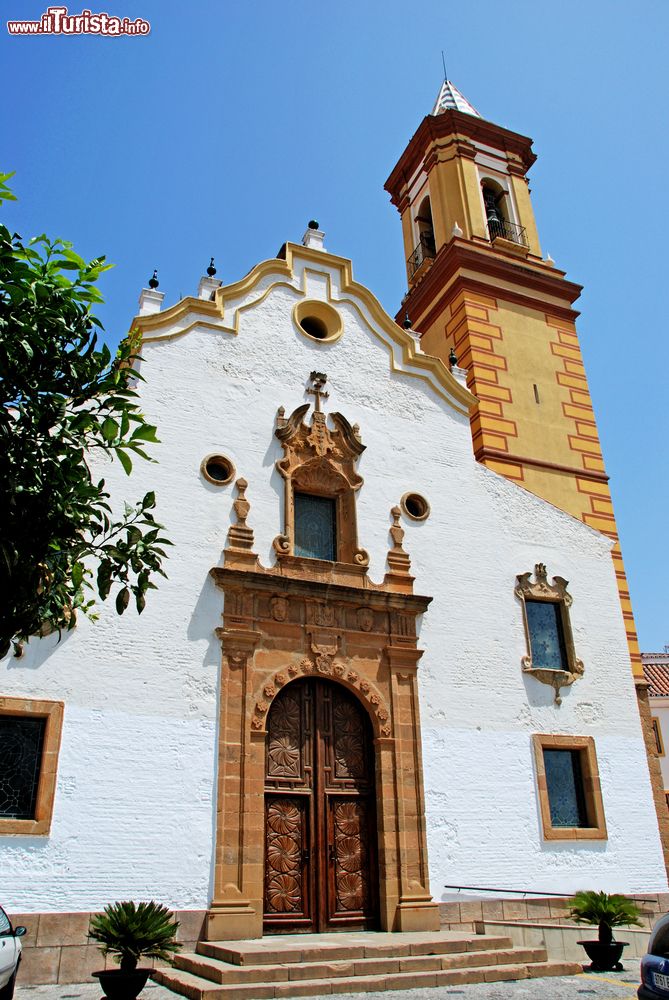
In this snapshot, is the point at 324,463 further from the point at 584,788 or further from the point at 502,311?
the point at 502,311

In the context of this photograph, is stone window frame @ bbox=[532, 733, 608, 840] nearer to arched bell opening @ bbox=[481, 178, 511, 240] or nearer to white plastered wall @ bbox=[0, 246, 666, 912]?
white plastered wall @ bbox=[0, 246, 666, 912]

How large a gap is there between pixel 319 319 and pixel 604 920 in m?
11.0

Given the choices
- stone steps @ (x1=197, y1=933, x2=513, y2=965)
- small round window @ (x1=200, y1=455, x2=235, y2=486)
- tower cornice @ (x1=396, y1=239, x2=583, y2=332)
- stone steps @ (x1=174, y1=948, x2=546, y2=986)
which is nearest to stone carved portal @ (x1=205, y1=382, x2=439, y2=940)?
small round window @ (x1=200, y1=455, x2=235, y2=486)

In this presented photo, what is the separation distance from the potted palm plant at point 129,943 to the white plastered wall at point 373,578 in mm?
1980

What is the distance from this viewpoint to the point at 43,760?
11.1 m

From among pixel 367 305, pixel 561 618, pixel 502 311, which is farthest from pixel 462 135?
pixel 561 618

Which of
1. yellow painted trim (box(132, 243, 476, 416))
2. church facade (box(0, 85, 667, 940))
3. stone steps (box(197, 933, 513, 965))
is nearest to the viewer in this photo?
stone steps (box(197, 933, 513, 965))

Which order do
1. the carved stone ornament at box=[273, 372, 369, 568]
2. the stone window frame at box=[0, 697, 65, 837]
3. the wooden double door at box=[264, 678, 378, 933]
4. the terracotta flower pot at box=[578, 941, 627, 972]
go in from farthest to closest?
the carved stone ornament at box=[273, 372, 369, 568]
the wooden double door at box=[264, 678, 378, 933]
the terracotta flower pot at box=[578, 941, 627, 972]
the stone window frame at box=[0, 697, 65, 837]

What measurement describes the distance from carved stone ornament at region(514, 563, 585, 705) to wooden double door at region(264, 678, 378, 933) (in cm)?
350

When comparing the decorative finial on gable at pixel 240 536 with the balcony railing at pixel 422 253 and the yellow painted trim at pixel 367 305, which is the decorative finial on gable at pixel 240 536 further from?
the balcony railing at pixel 422 253

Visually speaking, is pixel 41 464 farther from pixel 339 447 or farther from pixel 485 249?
pixel 485 249

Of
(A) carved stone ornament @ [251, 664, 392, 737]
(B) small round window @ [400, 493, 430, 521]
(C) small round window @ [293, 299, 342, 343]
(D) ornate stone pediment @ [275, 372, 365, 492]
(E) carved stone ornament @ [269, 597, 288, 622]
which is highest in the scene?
(C) small round window @ [293, 299, 342, 343]

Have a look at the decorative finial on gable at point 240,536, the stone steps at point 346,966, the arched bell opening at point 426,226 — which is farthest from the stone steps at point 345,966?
the arched bell opening at point 426,226

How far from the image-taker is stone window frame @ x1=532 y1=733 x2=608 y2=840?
14.2 meters
